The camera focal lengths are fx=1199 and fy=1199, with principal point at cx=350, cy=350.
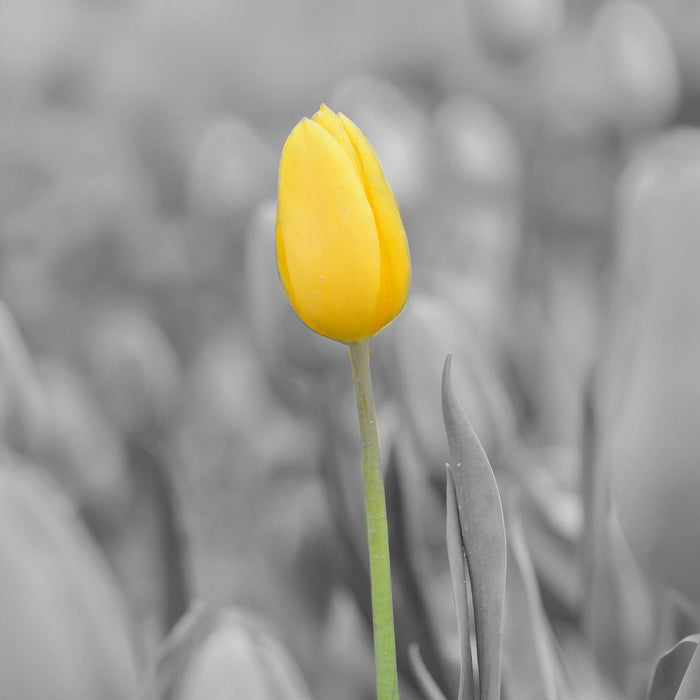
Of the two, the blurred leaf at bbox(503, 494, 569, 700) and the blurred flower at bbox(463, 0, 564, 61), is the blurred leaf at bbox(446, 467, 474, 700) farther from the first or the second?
the blurred flower at bbox(463, 0, 564, 61)

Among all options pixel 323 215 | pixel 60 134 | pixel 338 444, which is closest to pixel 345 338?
pixel 323 215

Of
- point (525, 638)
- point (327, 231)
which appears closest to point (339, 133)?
point (327, 231)

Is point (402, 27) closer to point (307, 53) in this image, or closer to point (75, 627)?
point (307, 53)

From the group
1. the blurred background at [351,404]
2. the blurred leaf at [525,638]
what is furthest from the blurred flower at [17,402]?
the blurred leaf at [525,638]

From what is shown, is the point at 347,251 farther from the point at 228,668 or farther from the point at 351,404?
the point at 351,404

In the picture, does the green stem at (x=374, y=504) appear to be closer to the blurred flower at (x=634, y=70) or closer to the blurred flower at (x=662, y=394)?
the blurred flower at (x=662, y=394)

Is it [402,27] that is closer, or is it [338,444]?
[338,444]

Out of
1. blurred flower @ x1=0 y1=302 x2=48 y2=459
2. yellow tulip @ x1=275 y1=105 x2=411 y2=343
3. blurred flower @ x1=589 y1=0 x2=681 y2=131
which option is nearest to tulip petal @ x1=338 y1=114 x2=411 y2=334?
yellow tulip @ x1=275 y1=105 x2=411 y2=343
